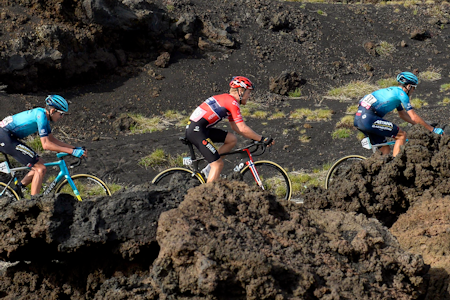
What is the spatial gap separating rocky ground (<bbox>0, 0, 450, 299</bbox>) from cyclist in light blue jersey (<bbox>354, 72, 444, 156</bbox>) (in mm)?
1388

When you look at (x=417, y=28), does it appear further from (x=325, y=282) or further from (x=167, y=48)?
(x=325, y=282)

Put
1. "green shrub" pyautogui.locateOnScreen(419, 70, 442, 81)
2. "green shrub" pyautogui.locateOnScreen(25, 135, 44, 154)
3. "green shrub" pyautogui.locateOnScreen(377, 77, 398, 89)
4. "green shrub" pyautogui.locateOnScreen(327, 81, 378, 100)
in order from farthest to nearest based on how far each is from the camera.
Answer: "green shrub" pyautogui.locateOnScreen(419, 70, 442, 81) < "green shrub" pyautogui.locateOnScreen(377, 77, 398, 89) < "green shrub" pyautogui.locateOnScreen(327, 81, 378, 100) < "green shrub" pyautogui.locateOnScreen(25, 135, 44, 154)

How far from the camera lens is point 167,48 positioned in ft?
58.4

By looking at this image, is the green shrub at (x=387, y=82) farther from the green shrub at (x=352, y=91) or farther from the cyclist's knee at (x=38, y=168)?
the cyclist's knee at (x=38, y=168)

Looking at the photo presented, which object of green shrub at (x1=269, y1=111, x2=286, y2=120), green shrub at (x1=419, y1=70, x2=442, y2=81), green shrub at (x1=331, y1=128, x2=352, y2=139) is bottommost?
green shrub at (x1=419, y1=70, x2=442, y2=81)

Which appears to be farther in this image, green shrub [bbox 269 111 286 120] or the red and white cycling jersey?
green shrub [bbox 269 111 286 120]

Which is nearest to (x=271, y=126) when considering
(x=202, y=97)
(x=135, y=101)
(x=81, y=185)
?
(x=202, y=97)

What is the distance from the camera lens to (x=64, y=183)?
6781 millimetres

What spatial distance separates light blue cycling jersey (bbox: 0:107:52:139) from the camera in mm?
6203

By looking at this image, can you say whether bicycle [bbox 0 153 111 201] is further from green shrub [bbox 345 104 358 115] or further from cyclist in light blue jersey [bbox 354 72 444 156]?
green shrub [bbox 345 104 358 115]

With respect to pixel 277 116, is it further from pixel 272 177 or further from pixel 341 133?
pixel 272 177

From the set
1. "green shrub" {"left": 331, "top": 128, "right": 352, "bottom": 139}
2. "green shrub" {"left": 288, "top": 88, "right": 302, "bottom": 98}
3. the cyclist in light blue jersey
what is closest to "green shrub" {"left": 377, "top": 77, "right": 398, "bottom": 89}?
"green shrub" {"left": 288, "top": 88, "right": 302, "bottom": 98}

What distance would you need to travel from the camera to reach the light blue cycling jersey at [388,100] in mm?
7133

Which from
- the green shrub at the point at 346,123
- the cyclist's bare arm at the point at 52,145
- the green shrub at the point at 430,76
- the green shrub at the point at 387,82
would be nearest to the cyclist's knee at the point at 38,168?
the cyclist's bare arm at the point at 52,145
